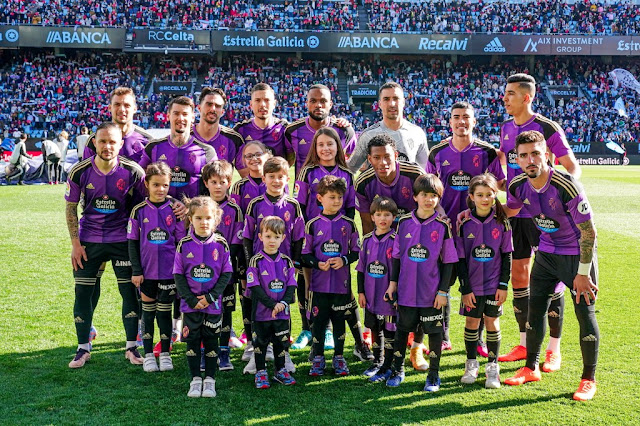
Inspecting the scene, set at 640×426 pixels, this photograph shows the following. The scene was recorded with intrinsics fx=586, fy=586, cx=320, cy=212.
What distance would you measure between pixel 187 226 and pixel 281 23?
38.8 metres

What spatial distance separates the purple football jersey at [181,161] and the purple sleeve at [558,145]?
3.17m

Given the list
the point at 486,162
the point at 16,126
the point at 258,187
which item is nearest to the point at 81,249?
the point at 258,187

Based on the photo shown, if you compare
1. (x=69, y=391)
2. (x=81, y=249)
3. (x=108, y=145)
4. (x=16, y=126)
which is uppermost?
(x=16, y=126)

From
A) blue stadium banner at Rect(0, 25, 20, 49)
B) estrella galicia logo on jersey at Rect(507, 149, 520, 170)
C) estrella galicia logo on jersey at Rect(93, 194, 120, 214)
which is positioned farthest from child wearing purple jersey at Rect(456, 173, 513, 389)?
blue stadium banner at Rect(0, 25, 20, 49)

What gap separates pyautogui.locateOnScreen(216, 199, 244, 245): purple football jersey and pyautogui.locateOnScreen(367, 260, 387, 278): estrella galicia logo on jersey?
122 cm

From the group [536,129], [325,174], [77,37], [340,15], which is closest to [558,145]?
[536,129]

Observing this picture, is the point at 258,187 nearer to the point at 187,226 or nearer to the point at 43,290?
the point at 187,226

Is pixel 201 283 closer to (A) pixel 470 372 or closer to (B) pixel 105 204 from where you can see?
(B) pixel 105 204

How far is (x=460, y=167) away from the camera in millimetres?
5480

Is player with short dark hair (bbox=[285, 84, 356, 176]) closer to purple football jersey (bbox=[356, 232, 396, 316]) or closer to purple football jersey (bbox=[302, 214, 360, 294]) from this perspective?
purple football jersey (bbox=[302, 214, 360, 294])

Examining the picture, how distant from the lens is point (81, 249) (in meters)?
5.29

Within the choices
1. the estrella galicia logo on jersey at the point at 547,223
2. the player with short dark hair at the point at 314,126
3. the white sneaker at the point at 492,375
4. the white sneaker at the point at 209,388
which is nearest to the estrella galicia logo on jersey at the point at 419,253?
the estrella galicia logo on jersey at the point at 547,223

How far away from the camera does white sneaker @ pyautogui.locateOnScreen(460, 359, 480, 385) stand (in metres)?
4.84

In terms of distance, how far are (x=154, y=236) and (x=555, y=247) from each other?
11.1 feet
